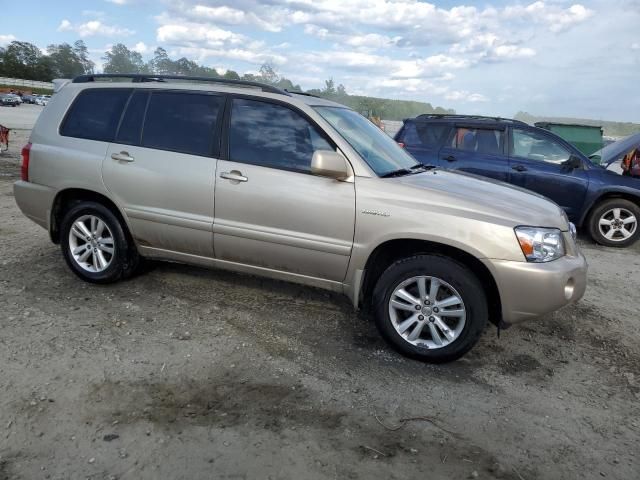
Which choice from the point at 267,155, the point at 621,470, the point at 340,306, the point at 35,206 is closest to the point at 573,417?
the point at 621,470

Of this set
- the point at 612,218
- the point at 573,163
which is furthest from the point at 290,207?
the point at 612,218

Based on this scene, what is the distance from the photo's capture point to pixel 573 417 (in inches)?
113

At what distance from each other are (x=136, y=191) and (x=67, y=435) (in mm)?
2129

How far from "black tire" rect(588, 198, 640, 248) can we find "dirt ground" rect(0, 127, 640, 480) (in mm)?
3171

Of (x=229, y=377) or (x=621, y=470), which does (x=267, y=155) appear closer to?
(x=229, y=377)

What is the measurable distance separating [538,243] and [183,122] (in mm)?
2862

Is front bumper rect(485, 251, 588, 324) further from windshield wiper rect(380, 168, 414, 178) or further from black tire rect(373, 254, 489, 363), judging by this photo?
windshield wiper rect(380, 168, 414, 178)

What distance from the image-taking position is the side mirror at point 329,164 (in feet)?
10.9

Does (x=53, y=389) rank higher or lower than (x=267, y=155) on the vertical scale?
lower

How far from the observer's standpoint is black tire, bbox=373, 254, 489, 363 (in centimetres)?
323

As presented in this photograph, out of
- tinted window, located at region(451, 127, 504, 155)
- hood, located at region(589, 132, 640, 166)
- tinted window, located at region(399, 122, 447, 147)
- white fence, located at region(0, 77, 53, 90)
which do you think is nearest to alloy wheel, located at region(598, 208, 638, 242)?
tinted window, located at region(451, 127, 504, 155)

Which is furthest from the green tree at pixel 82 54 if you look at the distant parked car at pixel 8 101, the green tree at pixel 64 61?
the distant parked car at pixel 8 101

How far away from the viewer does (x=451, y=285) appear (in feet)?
10.7

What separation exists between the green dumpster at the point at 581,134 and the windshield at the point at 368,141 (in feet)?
36.5
